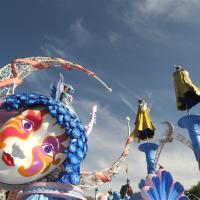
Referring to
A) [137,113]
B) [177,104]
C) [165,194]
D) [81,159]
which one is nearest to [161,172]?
[165,194]

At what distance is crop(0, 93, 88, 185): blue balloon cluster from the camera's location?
27.2 feet

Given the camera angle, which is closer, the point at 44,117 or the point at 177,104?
the point at 44,117

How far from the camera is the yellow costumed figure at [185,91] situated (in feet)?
36.1

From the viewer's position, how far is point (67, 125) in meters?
8.65

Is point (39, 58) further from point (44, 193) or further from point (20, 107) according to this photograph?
point (44, 193)

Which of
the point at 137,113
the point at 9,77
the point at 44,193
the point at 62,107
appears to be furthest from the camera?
the point at 9,77

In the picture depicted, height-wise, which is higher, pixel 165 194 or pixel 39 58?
pixel 39 58

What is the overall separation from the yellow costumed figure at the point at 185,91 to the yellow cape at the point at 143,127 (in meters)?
2.98

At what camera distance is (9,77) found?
21.8 meters

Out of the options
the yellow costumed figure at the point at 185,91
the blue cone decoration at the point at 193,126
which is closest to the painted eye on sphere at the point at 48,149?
the blue cone decoration at the point at 193,126

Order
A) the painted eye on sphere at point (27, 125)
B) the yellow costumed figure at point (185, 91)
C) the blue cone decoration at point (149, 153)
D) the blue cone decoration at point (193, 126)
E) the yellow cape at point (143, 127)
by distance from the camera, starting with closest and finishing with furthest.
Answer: the painted eye on sphere at point (27, 125) → the blue cone decoration at point (193, 126) → the yellow costumed figure at point (185, 91) → the blue cone decoration at point (149, 153) → the yellow cape at point (143, 127)

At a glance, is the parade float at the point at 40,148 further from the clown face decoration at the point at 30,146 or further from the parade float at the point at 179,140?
the parade float at the point at 179,140

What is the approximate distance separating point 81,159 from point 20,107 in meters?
1.90

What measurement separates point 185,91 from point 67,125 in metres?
4.14
